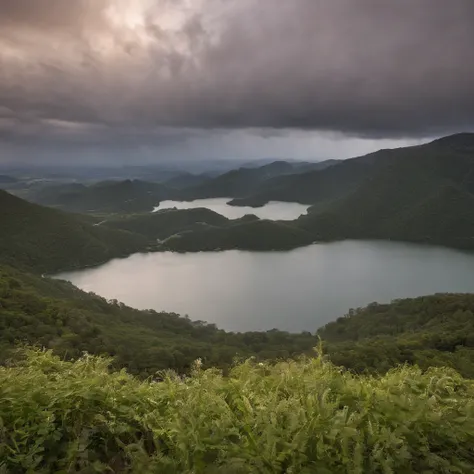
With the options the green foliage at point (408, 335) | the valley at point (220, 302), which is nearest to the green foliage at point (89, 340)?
the valley at point (220, 302)

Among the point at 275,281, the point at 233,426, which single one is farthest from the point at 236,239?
the point at 233,426

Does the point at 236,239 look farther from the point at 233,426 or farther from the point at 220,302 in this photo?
the point at 233,426

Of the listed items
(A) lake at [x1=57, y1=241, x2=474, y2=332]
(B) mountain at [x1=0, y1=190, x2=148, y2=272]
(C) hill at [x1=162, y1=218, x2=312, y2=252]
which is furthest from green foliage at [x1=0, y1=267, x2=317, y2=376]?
(C) hill at [x1=162, y1=218, x2=312, y2=252]

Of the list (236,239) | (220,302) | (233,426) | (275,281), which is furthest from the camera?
(236,239)

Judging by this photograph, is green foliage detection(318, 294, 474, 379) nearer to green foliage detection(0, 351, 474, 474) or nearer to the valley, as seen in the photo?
the valley

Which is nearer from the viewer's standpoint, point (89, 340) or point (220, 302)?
point (89, 340)

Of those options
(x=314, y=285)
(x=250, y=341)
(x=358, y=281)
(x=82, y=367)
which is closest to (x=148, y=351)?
(x=250, y=341)

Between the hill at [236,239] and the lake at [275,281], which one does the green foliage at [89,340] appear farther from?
the hill at [236,239]

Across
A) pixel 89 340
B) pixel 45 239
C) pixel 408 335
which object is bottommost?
pixel 408 335
